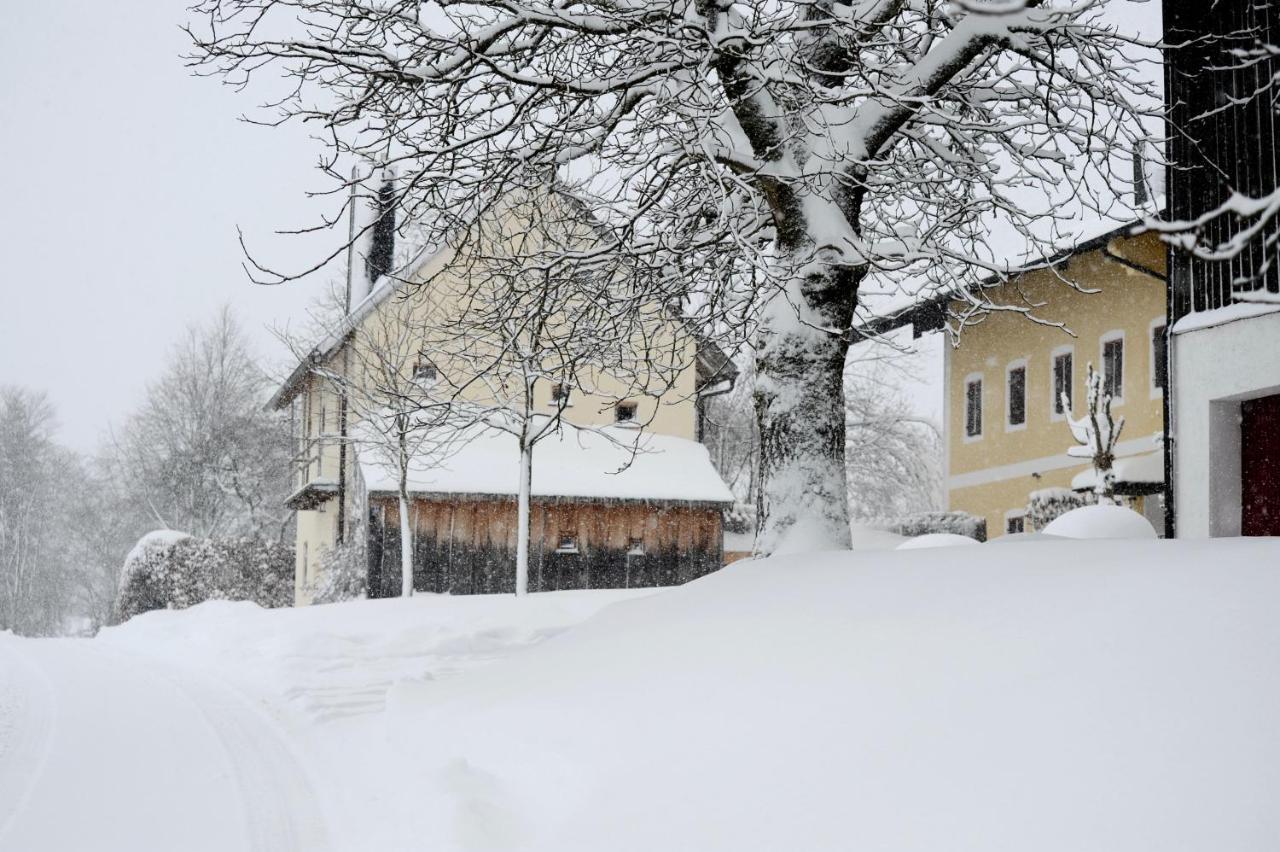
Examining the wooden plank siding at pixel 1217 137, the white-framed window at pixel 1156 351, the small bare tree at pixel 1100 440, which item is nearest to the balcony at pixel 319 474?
the small bare tree at pixel 1100 440

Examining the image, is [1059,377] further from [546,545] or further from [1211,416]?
[1211,416]

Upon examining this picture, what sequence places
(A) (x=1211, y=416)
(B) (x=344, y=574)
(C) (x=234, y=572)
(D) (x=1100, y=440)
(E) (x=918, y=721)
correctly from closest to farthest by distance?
(E) (x=918, y=721), (A) (x=1211, y=416), (D) (x=1100, y=440), (B) (x=344, y=574), (C) (x=234, y=572)

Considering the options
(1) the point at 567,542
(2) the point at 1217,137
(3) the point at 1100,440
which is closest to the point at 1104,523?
(3) the point at 1100,440

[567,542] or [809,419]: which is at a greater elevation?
[809,419]

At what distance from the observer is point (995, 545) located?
642 centimetres

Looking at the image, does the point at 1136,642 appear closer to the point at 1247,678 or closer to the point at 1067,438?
the point at 1247,678

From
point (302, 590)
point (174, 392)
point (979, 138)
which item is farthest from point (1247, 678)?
point (174, 392)

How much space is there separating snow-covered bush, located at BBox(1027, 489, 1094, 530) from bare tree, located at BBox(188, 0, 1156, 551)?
11.6 metres

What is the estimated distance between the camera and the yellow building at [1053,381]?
65.7 ft

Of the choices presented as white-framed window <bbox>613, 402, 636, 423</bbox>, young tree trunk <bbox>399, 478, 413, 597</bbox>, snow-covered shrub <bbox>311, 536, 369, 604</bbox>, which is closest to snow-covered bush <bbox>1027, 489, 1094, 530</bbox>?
white-framed window <bbox>613, 402, 636, 423</bbox>

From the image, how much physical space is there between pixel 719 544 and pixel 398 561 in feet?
22.4

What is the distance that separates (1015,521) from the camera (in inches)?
947

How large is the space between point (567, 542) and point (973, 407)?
31.8ft

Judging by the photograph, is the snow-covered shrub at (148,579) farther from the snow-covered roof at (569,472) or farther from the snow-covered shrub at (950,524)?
the snow-covered shrub at (950,524)
